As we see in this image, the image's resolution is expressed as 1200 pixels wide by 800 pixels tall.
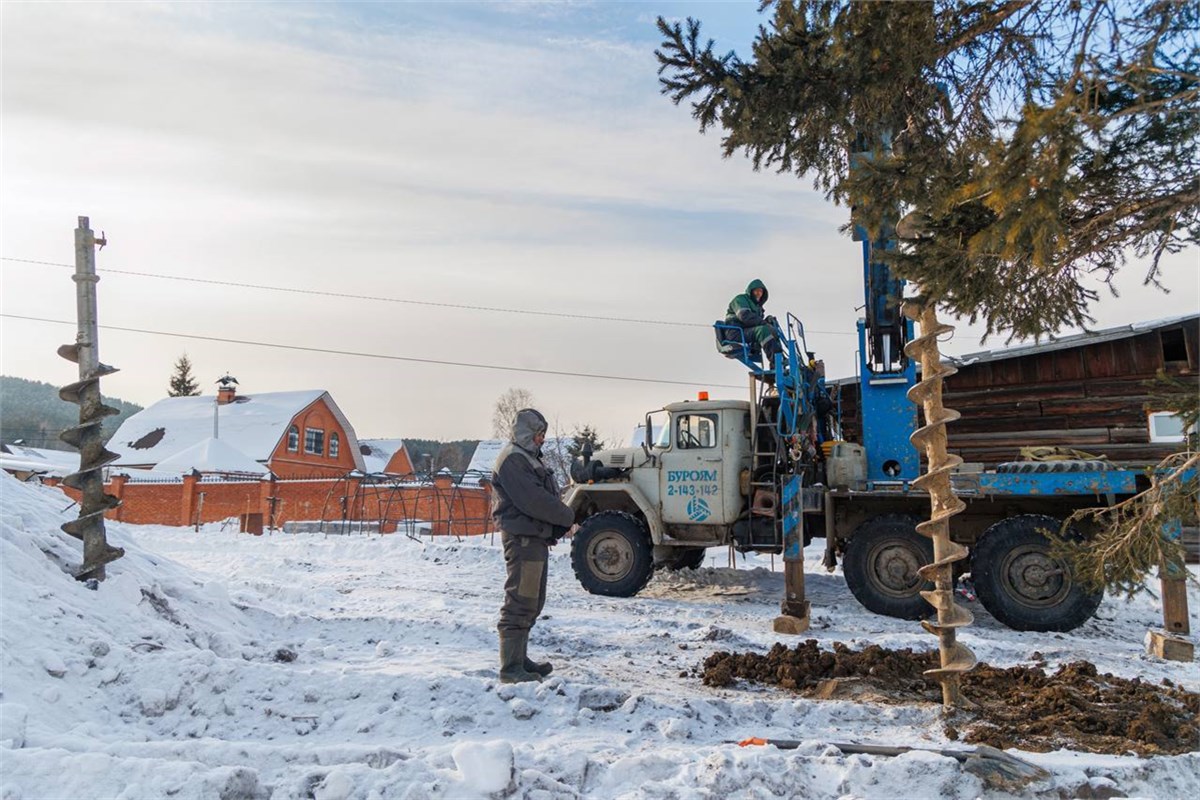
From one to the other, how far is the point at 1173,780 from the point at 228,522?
25.8 meters

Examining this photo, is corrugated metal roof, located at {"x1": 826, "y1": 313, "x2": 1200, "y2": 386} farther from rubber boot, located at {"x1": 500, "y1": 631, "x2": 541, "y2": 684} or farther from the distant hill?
the distant hill

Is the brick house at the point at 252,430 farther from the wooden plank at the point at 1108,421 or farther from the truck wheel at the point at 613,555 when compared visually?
the wooden plank at the point at 1108,421

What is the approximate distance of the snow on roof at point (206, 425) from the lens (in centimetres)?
3750

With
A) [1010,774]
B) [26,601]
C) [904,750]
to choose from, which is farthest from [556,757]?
[26,601]

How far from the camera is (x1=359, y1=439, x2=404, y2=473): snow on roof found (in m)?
55.3

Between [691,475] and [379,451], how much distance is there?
166 feet

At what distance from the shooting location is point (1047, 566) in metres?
8.49

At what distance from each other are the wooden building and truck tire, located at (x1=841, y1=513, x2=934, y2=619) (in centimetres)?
533

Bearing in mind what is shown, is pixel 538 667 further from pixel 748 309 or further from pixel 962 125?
pixel 748 309

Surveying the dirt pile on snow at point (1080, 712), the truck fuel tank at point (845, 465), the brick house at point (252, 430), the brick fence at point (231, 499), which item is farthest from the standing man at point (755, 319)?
the brick house at point (252, 430)

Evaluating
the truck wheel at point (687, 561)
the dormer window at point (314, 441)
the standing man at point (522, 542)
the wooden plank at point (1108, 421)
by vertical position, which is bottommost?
the truck wheel at point (687, 561)

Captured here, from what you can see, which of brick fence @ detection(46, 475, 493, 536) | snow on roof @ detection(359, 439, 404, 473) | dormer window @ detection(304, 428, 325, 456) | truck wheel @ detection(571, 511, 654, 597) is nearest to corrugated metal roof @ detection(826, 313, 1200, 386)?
truck wheel @ detection(571, 511, 654, 597)

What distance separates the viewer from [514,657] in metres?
5.27

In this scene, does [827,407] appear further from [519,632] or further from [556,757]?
[556,757]
